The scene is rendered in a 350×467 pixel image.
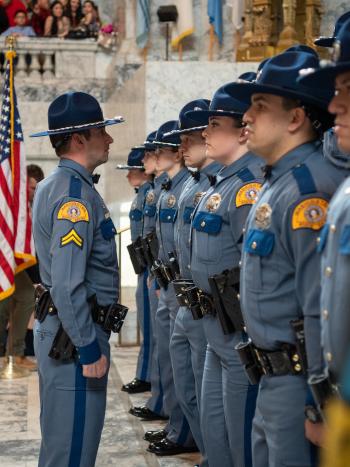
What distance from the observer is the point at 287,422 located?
8.95ft

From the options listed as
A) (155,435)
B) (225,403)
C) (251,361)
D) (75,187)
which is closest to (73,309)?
(75,187)

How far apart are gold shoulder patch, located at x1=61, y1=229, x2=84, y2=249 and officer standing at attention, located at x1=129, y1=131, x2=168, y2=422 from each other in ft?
7.34

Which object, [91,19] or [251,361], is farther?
[91,19]

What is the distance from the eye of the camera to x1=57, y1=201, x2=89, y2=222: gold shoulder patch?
11.9 feet

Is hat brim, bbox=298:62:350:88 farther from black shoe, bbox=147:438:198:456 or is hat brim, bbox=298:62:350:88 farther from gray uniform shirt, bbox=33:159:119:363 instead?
black shoe, bbox=147:438:198:456

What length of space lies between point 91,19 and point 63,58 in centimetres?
82

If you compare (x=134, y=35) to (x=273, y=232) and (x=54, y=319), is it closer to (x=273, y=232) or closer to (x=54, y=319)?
(x=54, y=319)

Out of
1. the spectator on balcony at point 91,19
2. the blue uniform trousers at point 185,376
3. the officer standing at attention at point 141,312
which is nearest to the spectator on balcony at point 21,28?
the spectator on balcony at point 91,19

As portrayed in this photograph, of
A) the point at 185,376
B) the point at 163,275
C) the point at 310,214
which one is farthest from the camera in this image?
the point at 163,275

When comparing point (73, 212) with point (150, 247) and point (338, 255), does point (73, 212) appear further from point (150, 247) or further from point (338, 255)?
point (150, 247)

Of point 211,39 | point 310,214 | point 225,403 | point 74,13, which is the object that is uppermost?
point 74,13

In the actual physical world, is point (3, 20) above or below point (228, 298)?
above

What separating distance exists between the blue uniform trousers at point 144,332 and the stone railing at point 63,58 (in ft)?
23.8

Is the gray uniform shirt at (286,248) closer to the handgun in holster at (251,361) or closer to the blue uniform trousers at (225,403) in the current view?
the handgun in holster at (251,361)
